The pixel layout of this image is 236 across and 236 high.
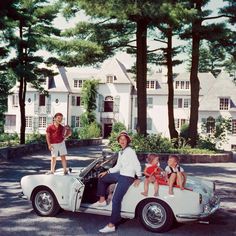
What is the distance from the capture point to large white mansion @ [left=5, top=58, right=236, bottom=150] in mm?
54438

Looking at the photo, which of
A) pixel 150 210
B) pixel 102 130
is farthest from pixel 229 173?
pixel 102 130

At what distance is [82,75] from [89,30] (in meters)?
36.6

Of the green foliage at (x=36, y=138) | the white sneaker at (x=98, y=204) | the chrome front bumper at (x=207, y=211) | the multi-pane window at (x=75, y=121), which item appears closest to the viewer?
the chrome front bumper at (x=207, y=211)

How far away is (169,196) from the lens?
6973 millimetres

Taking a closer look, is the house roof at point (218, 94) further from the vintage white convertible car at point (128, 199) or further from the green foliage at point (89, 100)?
the vintage white convertible car at point (128, 199)

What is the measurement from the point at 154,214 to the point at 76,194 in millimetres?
1512

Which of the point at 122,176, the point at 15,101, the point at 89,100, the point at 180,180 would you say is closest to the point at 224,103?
the point at 89,100

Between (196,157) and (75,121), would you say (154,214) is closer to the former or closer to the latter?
(196,157)

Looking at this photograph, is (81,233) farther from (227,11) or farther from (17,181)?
(227,11)

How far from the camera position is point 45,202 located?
7988 millimetres

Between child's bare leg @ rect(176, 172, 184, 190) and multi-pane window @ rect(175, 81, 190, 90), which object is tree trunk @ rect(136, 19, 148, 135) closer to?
child's bare leg @ rect(176, 172, 184, 190)

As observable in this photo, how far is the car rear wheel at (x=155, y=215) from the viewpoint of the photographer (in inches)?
275

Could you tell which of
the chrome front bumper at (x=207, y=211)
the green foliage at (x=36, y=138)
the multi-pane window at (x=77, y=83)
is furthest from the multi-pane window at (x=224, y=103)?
the chrome front bumper at (x=207, y=211)

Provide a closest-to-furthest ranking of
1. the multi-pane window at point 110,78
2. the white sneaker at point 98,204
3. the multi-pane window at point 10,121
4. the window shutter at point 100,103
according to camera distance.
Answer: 1. the white sneaker at point 98,204
2. the multi-pane window at point 110,78
3. the window shutter at point 100,103
4. the multi-pane window at point 10,121
